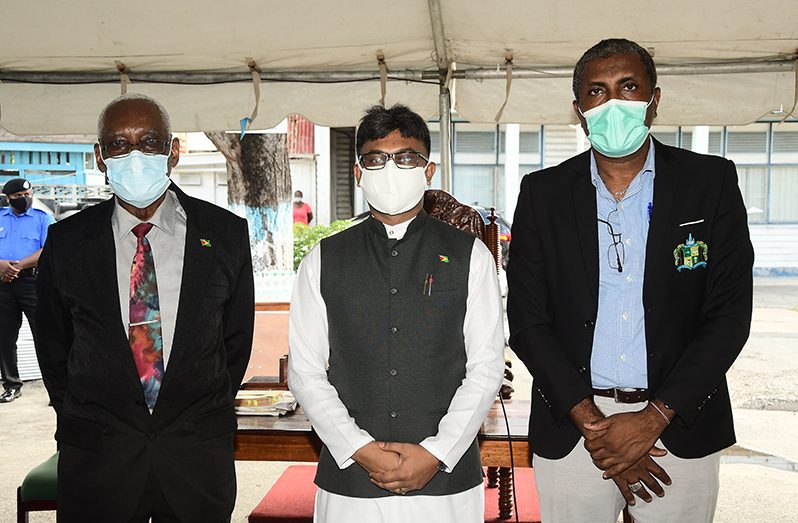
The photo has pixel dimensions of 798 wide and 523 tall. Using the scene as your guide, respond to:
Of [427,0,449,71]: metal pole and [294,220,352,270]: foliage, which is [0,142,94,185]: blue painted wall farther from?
[427,0,449,71]: metal pole

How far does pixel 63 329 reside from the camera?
8.34ft

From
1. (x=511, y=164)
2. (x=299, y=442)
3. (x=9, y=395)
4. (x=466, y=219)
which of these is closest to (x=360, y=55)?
(x=466, y=219)

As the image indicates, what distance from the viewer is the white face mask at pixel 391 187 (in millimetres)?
2379

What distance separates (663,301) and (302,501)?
106 inches

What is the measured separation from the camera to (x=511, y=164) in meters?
A: 18.1

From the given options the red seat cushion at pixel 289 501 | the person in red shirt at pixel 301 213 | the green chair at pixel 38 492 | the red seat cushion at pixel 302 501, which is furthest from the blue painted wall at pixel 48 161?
the green chair at pixel 38 492

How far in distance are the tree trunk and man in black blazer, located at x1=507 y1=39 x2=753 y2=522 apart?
26.1ft

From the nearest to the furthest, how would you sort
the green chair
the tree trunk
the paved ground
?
the green chair < the paved ground < the tree trunk

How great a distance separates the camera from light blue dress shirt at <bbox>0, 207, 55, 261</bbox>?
Answer: 787cm

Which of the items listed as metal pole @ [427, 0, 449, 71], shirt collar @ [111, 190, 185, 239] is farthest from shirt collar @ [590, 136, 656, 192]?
metal pole @ [427, 0, 449, 71]

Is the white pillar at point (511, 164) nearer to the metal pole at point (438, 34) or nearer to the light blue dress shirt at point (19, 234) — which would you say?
the light blue dress shirt at point (19, 234)

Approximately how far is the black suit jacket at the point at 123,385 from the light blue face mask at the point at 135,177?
0.12 meters

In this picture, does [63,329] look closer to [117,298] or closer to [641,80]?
[117,298]

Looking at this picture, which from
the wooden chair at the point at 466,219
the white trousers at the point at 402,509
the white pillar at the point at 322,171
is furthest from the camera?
the white pillar at the point at 322,171
